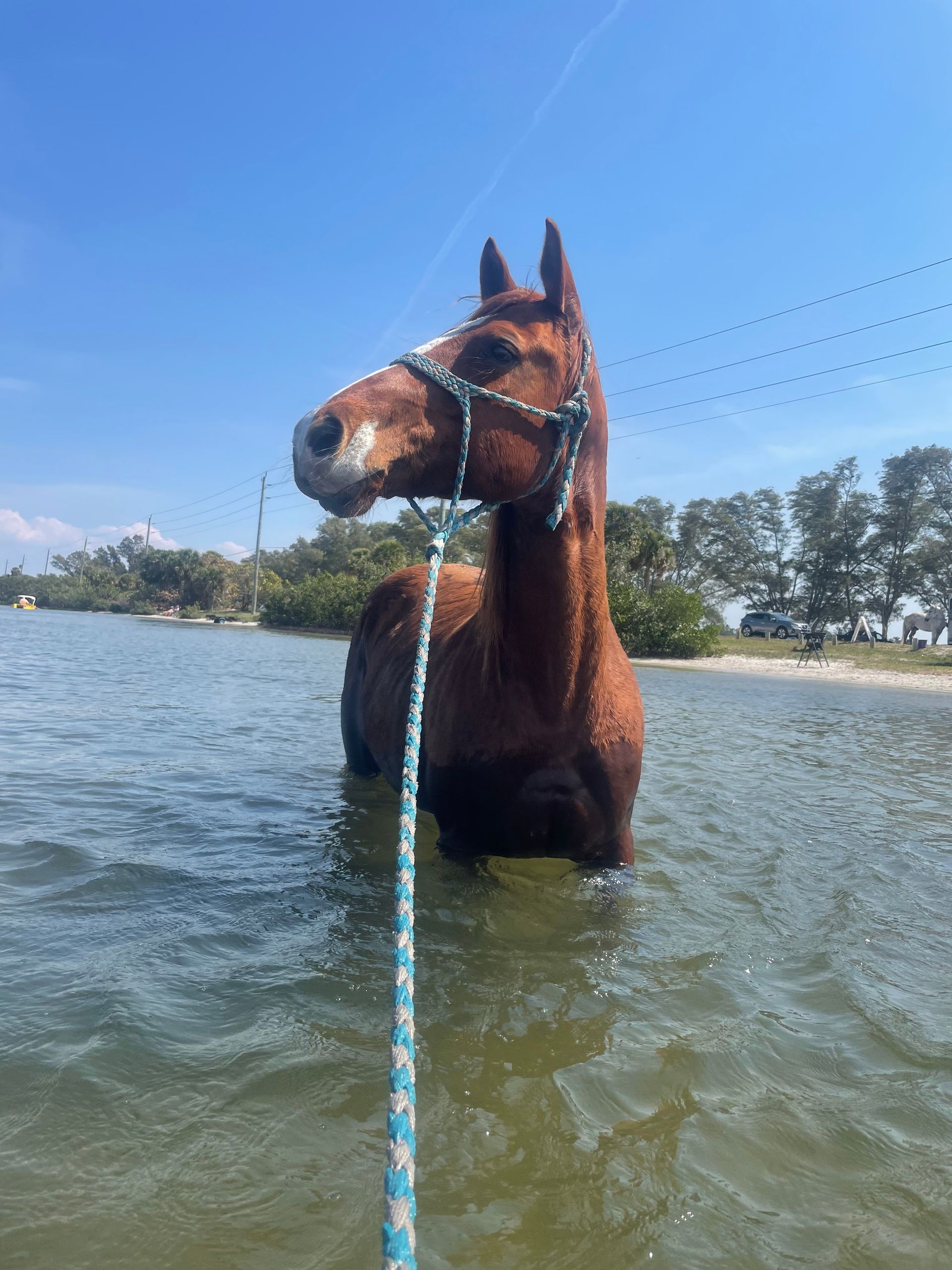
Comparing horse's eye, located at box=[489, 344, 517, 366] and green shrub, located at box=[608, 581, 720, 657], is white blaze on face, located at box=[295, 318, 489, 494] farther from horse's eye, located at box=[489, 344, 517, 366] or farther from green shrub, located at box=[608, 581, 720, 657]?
green shrub, located at box=[608, 581, 720, 657]

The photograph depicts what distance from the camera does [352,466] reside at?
208 centimetres

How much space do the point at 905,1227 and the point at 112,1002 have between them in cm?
205

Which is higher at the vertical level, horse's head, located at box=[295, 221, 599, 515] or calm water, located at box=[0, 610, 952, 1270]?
horse's head, located at box=[295, 221, 599, 515]

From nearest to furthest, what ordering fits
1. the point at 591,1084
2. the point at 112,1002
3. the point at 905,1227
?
1. the point at 905,1227
2. the point at 591,1084
3. the point at 112,1002

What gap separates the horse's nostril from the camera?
206 cm

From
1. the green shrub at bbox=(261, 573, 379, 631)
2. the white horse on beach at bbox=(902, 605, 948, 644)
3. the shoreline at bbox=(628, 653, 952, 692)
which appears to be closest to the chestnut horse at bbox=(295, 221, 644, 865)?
the shoreline at bbox=(628, 653, 952, 692)

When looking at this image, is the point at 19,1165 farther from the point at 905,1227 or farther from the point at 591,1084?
the point at 905,1227

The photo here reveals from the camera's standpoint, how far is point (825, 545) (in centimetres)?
5297

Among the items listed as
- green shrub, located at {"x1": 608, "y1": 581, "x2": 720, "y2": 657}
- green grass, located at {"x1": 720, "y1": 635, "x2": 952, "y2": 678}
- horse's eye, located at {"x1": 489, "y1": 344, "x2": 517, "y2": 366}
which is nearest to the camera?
horse's eye, located at {"x1": 489, "y1": 344, "x2": 517, "y2": 366}

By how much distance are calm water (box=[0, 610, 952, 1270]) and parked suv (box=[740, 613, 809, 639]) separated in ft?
138

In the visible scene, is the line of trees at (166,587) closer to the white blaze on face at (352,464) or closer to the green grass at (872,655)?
the green grass at (872,655)

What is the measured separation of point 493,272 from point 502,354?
2.67 ft

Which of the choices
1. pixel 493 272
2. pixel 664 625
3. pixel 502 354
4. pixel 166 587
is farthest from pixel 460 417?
pixel 166 587

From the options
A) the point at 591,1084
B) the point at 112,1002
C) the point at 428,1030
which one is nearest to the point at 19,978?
the point at 112,1002
